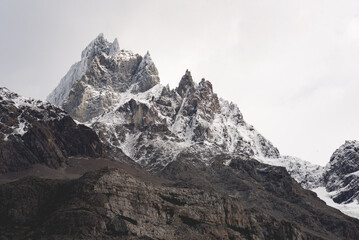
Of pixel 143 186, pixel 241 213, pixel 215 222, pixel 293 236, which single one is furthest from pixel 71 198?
pixel 293 236

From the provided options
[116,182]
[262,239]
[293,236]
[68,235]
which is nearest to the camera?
[68,235]

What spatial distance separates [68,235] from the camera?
4151 inches

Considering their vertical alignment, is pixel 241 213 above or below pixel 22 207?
above

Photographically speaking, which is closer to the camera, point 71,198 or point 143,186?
point 71,198

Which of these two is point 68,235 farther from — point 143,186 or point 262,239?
point 262,239

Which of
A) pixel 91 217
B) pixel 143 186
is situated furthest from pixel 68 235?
pixel 143 186

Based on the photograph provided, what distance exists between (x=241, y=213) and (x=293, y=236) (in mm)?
25831

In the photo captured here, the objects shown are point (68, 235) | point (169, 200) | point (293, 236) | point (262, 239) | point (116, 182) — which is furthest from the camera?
point (293, 236)

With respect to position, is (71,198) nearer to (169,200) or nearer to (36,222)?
(36,222)

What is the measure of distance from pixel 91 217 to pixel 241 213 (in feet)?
179

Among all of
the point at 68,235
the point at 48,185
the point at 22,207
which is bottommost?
the point at 68,235

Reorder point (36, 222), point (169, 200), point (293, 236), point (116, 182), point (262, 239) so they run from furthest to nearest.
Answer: point (293, 236) → point (262, 239) → point (169, 200) → point (116, 182) → point (36, 222)

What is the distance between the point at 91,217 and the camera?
112 meters

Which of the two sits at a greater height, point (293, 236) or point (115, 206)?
point (293, 236)
